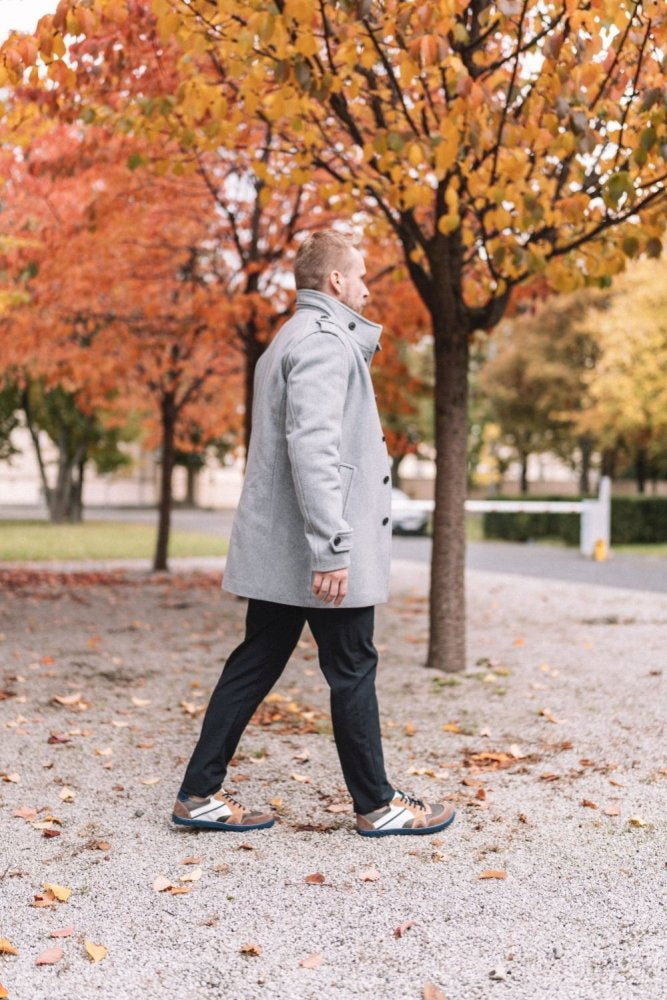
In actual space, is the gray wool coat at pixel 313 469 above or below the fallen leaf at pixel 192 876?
above

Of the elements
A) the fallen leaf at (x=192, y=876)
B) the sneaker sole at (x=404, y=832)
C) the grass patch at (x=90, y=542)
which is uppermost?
the sneaker sole at (x=404, y=832)

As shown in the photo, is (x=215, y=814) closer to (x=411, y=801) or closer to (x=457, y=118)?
(x=411, y=801)

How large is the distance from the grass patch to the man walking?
1488 cm

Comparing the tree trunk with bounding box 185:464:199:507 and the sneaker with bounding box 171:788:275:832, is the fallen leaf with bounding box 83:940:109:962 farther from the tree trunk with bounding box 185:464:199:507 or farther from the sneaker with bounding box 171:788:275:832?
the tree trunk with bounding box 185:464:199:507

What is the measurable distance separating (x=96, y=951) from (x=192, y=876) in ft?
1.78

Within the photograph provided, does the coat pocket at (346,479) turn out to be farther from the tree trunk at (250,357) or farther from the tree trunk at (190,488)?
the tree trunk at (190,488)

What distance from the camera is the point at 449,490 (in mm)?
6691

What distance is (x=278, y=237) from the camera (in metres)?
9.88

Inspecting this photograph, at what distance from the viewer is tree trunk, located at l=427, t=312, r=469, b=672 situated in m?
6.67

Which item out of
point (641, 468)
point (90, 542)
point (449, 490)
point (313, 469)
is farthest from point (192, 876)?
point (641, 468)

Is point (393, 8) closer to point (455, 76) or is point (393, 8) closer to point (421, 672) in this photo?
point (455, 76)

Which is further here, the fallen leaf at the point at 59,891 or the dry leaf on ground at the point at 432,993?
the fallen leaf at the point at 59,891

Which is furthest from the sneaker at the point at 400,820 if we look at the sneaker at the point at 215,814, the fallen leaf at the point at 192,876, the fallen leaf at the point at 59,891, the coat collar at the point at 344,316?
the coat collar at the point at 344,316

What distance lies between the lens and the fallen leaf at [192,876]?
10.4 feet
